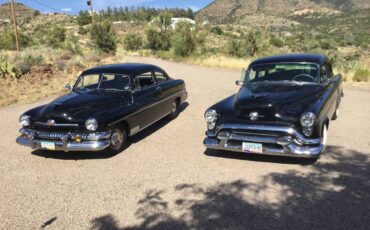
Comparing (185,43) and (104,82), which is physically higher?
(185,43)

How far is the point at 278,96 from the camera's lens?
6.07 meters

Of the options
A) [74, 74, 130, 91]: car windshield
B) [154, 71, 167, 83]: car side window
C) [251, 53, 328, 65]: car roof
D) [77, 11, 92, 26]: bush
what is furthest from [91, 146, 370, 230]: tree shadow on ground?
[77, 11, 92, 26]: bush

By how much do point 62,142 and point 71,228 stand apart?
2.37 metres

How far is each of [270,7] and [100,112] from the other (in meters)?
127

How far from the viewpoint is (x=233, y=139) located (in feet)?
19.0

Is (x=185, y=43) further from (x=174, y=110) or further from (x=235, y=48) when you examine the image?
(x=174, y=110)

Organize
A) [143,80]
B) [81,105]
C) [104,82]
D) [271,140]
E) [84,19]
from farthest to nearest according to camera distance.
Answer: [84,19]
[143,80]
[104,82]
[81,105]
[271,140]

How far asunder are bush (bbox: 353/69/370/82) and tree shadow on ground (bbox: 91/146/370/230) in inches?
400

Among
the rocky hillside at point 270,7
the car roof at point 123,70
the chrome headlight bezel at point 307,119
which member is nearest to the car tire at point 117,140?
the car roof at point 123,70

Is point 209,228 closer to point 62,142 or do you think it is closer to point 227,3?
point 62,142

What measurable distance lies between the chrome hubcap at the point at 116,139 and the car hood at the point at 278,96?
2268 millimetres

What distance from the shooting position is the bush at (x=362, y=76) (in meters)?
14.4

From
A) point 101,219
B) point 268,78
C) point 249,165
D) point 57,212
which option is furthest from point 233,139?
point 57,212

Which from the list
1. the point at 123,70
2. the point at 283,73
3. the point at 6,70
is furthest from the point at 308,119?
the point at 6,70
